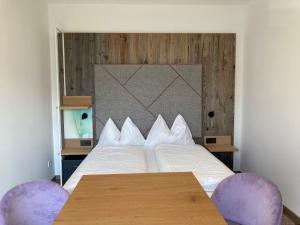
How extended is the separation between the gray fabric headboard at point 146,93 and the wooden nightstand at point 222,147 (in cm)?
33

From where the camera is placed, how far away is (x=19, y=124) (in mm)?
3148


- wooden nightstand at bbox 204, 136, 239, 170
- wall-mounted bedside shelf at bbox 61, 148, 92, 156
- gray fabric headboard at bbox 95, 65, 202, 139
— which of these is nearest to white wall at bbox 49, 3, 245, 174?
wall-mounted bedside shelf at bbox 61, 148, 92, 156

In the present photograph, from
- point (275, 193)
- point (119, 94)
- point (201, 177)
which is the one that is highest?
point (119, 94)

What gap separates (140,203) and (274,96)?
8.48ft

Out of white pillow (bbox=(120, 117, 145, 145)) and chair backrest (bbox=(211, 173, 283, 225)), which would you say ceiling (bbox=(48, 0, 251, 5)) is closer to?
white pillow (bbox=(120, 117, 145, 145))

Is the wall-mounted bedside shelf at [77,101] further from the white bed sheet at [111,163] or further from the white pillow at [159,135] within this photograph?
the white pillow at [159,135]

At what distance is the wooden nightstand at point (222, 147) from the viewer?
4.16 m

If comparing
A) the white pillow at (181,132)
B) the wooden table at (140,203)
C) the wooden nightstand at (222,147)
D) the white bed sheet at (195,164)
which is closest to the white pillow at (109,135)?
the white bed sheet at (195,164)

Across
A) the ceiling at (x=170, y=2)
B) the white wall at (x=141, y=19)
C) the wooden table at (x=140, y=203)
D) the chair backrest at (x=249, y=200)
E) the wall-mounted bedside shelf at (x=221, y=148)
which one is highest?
the ceiling at (x=170, y=2)

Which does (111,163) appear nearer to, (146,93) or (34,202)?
(34,202)

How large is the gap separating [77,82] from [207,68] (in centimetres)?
192

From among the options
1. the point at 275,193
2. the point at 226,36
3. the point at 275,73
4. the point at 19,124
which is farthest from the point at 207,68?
the point at 275,193

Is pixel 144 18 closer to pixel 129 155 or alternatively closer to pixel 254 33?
pixel 254 33

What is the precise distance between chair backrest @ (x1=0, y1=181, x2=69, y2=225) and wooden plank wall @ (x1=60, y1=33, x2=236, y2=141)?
8.67 ft
